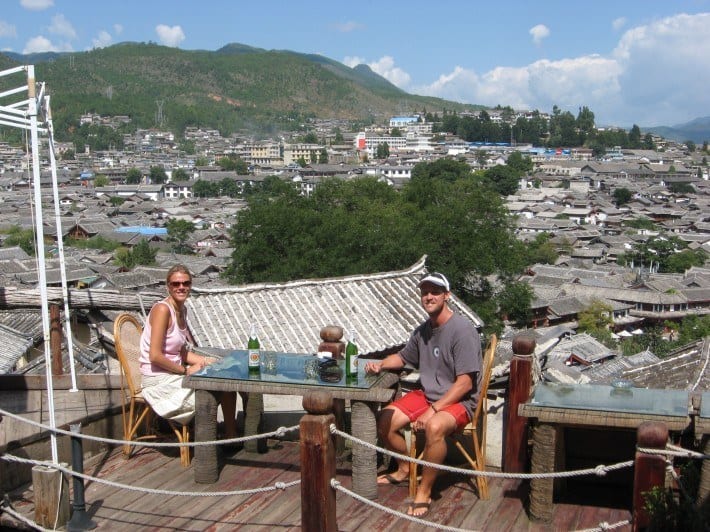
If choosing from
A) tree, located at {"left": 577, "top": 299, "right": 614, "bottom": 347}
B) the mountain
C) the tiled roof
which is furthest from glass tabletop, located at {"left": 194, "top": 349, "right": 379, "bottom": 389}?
the mountain

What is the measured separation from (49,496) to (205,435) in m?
0.75

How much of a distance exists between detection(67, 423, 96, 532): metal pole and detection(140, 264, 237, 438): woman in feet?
1.95

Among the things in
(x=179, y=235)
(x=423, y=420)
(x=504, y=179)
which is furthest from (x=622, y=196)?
(x=423, y=420)

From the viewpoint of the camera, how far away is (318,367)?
3.61 metres

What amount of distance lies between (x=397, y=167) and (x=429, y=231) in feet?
205

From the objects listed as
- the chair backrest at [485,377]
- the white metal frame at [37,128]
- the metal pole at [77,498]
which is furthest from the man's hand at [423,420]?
the white metal frame at [37,128]

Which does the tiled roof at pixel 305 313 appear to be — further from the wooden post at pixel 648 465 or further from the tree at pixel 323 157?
the tree at pixel 323 157

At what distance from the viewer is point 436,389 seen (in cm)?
338

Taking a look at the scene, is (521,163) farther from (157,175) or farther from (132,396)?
(132,396)

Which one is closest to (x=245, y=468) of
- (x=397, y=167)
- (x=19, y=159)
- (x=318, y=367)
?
(x=318, y=367)

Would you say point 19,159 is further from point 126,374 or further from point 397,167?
point 126,374

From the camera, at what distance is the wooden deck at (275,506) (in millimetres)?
3137

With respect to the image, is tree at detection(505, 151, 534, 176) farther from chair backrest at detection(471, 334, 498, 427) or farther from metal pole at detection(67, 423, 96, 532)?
metal pole at detection(67, 423, 96, 532)

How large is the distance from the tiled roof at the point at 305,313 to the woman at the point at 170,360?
242cm
